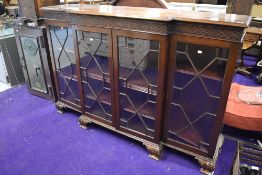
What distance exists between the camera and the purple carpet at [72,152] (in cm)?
170

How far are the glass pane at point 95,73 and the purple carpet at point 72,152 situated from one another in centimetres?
25

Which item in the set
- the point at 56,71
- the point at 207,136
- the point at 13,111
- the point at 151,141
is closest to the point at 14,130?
the point at 13,111

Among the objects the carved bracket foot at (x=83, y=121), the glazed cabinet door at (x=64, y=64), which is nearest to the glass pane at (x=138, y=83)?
the carved bracket foot at (x=83, y=121)

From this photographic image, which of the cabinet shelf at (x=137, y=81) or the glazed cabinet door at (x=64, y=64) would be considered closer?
the cabinet shelf at (x=137, y=81)

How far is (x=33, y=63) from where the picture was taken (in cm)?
248

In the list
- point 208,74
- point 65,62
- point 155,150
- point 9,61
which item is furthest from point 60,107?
point 208,74

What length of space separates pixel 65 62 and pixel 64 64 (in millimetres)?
33

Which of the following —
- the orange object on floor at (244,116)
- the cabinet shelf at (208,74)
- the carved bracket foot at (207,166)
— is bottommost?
the carved bracket foot at (207,166)

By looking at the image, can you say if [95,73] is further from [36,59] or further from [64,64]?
[36,59]

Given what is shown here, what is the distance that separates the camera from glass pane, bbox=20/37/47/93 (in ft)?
7.75

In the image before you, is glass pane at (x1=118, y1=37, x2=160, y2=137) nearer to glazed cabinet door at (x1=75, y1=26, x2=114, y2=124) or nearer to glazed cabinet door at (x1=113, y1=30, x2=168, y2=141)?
glazed cabinet door at (x1=113, y1=30, x2=168, y2=141)

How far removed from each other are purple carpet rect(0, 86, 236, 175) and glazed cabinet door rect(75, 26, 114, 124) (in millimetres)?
238

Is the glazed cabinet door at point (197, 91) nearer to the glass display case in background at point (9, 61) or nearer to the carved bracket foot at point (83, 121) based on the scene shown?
the carved bracket foot at point (83, 121)

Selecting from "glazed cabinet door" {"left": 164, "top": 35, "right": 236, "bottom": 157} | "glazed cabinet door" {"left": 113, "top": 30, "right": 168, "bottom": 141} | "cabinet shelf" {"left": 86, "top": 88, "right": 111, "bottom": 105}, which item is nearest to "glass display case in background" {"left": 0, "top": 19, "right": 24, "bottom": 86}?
"cabinet shelf" {"left": 86, "top": 88, "right": 111, "bottom": 105}
